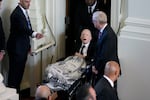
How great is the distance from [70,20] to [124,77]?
1.64 meters

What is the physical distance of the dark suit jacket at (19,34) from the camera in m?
6.63

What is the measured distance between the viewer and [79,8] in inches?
280

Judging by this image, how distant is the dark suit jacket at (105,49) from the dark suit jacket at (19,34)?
3.92 ft

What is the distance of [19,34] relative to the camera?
22.1 ft

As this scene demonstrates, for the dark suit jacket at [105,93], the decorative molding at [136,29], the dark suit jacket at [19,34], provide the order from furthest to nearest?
the dark suit jacket at [19,34]
the decorative molding at [136,29]
the dark suit jacket at [105,93]

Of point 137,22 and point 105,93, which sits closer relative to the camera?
point 105,93

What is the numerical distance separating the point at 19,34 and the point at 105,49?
143cm

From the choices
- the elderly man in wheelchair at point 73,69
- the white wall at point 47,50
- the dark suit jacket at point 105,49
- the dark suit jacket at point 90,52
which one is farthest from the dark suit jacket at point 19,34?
the dark suit jacket at point 105,49

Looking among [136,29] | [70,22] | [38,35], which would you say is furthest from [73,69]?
[70,22]

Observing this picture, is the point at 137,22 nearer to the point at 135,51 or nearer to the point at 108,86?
the point at 135,51

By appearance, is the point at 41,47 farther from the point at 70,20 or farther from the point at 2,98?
the point at 2,98

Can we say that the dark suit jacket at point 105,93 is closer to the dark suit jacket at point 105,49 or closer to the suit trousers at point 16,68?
the dark suit jacket at point 105,49

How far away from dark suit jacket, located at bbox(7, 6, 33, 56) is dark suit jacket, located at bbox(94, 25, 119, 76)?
120 centimetres

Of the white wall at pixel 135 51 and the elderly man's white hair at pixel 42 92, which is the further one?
the white wall at pixel 135 51
